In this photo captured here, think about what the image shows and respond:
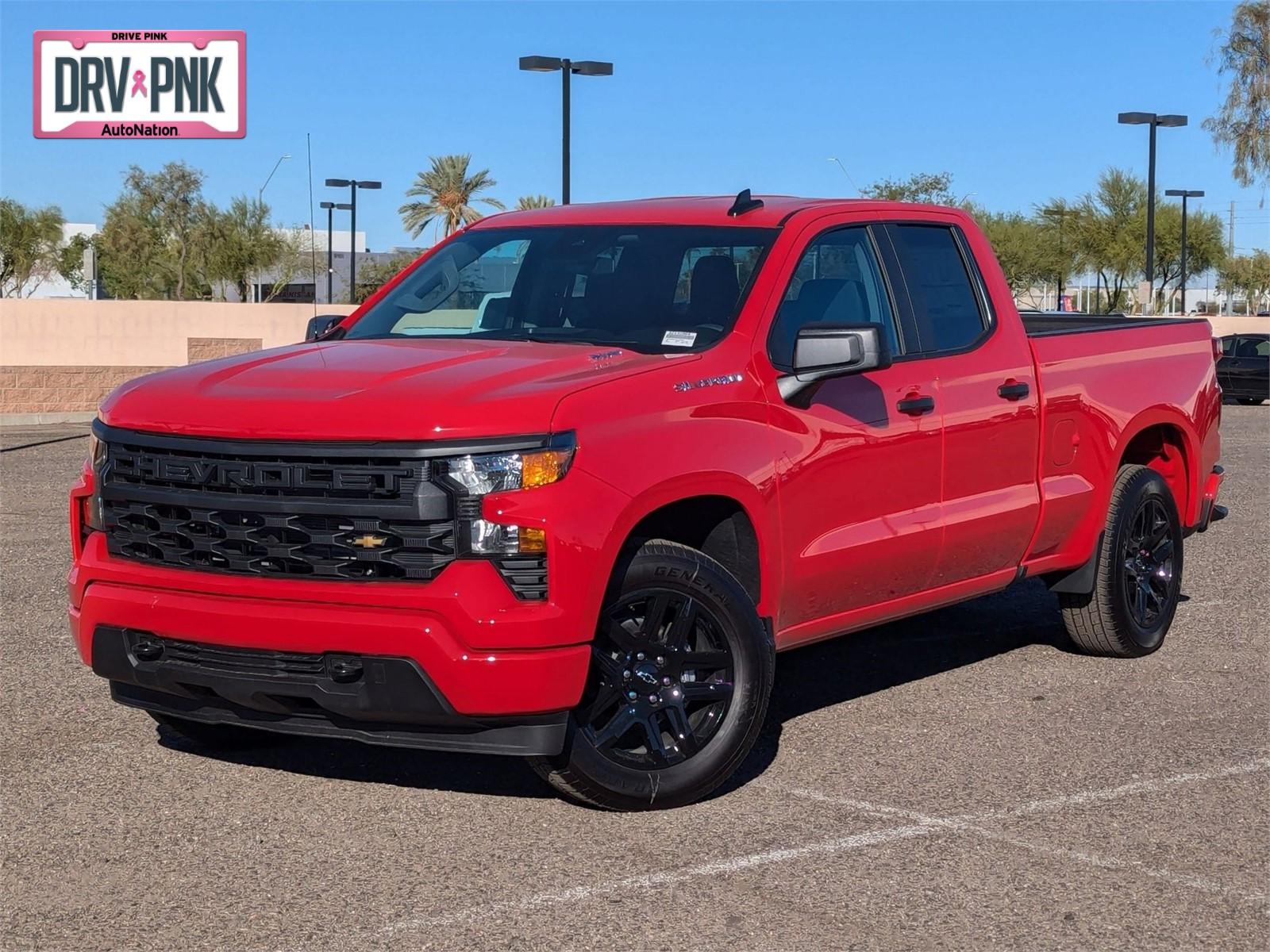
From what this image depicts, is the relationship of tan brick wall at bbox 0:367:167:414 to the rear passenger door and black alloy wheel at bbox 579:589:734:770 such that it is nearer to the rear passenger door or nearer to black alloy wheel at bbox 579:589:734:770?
the rear passenger door

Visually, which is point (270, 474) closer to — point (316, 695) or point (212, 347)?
point (316, 695)

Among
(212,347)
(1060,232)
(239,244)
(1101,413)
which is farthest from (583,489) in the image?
(1060,232)

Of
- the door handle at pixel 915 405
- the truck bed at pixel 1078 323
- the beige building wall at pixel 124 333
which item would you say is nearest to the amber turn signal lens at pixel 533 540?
the door handle at pixel 915 405

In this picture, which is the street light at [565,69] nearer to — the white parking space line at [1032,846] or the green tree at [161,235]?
the white parking space line at [1032,846]

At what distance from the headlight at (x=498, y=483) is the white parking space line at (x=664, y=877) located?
0.97 m

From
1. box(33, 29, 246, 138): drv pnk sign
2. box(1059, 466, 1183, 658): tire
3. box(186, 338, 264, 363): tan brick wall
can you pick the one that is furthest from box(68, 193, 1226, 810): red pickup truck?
box(186, 338, 264, 363): tan brick wall

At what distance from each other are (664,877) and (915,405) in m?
2.34

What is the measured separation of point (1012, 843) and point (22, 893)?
2856 mm

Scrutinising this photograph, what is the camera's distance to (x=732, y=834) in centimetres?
520

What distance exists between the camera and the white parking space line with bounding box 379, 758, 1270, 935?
451 centimetres

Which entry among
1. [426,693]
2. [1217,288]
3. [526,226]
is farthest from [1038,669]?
[1217,288]

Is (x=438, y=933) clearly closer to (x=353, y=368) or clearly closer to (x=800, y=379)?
(x=353, y=368)

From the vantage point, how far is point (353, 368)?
5.43 metres

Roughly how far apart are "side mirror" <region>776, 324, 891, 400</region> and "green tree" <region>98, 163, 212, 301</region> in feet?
192
